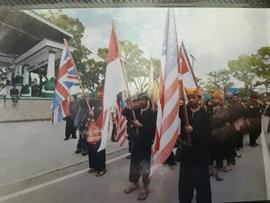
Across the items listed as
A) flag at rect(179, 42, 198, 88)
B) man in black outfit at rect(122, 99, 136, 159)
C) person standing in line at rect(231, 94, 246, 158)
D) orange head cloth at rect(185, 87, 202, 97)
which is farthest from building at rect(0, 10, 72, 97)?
person standing in line at rect(231, 94, 246, 158)

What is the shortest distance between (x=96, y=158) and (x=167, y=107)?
656 mm

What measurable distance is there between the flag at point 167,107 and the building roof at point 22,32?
75cm

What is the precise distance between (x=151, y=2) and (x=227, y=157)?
138cm

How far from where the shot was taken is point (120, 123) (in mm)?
2381

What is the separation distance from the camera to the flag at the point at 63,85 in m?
2.28

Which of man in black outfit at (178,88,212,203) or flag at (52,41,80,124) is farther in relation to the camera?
man in black outfit at (178,88,212,203)

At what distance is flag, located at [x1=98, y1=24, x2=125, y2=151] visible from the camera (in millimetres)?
2314

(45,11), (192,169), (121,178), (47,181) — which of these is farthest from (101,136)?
(45,11)

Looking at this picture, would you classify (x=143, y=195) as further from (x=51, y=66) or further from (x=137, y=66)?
(x=51, y=66)

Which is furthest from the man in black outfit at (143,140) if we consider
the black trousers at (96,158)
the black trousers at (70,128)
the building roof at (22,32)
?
the building roof at (22,32)

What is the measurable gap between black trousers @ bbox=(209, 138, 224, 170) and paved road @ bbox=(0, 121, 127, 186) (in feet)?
3.31

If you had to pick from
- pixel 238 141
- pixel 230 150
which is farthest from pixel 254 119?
pixel 230 150

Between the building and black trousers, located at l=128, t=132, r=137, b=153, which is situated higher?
the building

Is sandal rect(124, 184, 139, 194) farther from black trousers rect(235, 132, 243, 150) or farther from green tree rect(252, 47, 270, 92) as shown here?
green tree rect(252, 47, 270, 92)
